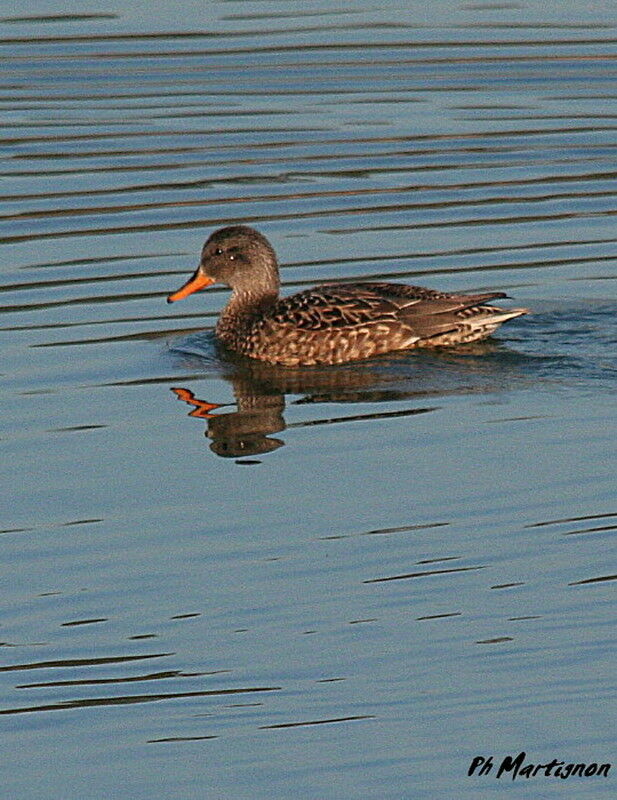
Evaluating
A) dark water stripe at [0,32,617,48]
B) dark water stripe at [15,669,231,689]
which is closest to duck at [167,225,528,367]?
dark water stripe at [15,669,231,689]

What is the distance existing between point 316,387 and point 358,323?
593 mm

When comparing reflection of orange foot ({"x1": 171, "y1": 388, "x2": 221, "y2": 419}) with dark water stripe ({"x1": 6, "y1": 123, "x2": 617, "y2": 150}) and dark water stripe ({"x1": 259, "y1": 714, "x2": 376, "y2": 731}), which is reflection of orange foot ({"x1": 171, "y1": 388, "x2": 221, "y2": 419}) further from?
dark water stripe ({"x1": 6, "y1": 123, "x2": 617, "y2": 150})

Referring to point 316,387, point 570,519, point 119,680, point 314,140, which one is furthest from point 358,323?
point 314,140

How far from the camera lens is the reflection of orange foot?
11.5 meters

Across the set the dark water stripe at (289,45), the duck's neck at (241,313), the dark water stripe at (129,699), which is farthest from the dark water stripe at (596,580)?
the dark water stripe at (289,45)

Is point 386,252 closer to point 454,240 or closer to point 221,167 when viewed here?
point 454,240

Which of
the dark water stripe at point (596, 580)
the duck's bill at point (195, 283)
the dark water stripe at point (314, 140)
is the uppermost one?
the dark water stripe at point (314, 140)

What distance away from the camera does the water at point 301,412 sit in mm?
7332

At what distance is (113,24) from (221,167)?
18.2ft

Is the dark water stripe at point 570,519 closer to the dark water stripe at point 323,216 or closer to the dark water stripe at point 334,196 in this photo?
the dark water stripe at point 323,216

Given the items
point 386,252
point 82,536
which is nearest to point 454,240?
point 386,252

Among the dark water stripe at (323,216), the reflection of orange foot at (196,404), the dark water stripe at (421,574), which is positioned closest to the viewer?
the dark water stripe at (421,574)

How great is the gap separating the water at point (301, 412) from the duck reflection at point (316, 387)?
0.03 metres

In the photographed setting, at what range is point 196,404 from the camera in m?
11.7
